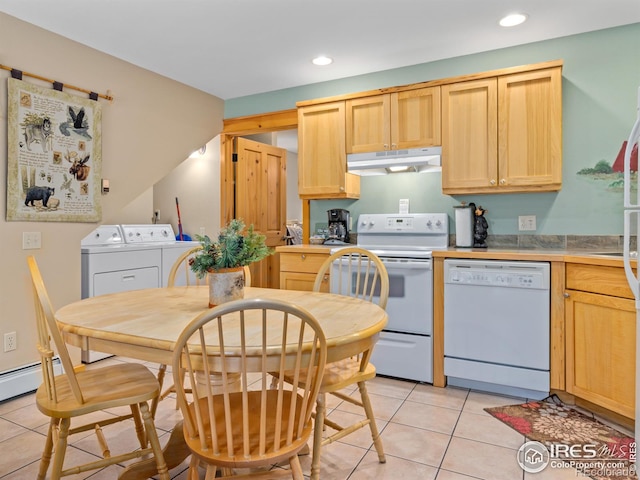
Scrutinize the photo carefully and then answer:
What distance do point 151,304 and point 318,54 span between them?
7.57 feet

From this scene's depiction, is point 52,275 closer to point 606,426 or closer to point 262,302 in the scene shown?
point 262,302

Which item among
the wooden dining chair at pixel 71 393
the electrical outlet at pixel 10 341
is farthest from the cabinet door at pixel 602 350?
the electrical outlet at pixel 10 341

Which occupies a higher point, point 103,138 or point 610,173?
point 103,138

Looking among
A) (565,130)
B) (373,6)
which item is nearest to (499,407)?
(565,130)

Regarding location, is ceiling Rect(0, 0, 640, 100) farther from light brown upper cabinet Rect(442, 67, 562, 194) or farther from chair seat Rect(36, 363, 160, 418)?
chair seat Rect(36, 363, 160, 418)

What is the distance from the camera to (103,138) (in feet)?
10.7

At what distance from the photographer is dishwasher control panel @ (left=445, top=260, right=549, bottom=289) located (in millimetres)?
2492

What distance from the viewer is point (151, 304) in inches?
71.7

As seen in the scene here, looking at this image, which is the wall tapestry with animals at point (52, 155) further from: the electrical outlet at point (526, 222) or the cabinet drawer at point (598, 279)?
the cabinet drawer at point (598, 279)

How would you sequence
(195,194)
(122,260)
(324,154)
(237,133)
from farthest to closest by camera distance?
(195,194)
(237,133)
(324,154)
(122,260)

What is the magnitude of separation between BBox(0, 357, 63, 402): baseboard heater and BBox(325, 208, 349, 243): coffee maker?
231 cm

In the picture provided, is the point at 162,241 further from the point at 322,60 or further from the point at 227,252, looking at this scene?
the point at 227,252

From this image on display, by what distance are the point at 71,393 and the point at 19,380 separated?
155 cm

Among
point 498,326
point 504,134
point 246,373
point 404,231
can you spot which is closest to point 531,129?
point 504,134
